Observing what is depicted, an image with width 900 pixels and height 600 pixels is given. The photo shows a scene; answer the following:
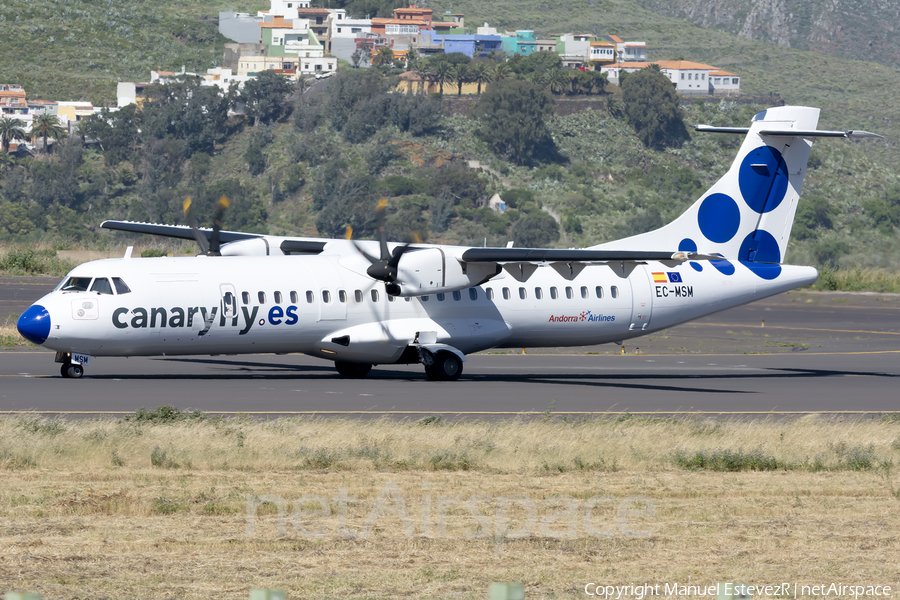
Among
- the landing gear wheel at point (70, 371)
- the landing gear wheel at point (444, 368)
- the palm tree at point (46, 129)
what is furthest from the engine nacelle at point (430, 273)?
the palm tree at point (46, 129)

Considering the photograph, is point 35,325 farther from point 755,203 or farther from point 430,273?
point 755,203

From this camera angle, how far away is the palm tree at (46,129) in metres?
174

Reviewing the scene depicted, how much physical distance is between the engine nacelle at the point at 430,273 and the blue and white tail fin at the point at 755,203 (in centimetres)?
588

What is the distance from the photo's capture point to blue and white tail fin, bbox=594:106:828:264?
32.3 metres

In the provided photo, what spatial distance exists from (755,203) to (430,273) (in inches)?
406

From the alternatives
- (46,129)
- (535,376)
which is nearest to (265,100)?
(46,129)

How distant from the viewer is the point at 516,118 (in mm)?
175750

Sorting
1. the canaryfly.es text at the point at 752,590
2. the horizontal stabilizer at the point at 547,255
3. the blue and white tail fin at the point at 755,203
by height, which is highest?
the blue and white tail fin at the point at 755,203

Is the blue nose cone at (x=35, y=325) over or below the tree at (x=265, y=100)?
below


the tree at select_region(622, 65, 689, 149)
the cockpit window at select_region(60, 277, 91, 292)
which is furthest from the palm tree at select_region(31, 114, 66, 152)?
the cockpit window at select_region(60, 277, 91, 292)

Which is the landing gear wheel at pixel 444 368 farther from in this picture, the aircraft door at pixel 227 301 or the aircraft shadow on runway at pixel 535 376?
the aircraft door at pixel 227 301

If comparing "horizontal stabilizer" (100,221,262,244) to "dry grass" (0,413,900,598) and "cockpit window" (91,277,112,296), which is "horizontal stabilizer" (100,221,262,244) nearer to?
"cockpit window" (91,277,112,296)

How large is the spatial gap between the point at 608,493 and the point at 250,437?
19.8 ft

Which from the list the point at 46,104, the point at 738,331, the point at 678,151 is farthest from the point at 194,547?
the point at 46,104
